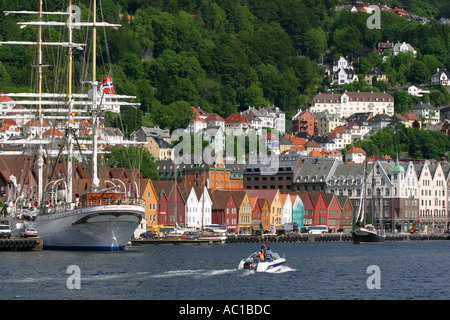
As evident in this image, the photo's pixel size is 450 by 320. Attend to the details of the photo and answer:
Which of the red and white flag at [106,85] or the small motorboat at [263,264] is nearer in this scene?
the small motorboat at [263,264]

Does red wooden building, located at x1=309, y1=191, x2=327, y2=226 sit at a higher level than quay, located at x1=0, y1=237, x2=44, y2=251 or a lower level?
higher

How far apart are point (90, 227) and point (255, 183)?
309ft

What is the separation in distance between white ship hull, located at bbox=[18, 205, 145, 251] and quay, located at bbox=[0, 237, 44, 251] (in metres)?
2.14

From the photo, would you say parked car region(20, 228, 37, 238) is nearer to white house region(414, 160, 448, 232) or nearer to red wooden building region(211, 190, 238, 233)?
red wooden building region(211, 190, 238, 233)

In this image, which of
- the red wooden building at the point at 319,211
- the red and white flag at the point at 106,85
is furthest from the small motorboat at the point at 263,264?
the red wooden building at the point at 319,211

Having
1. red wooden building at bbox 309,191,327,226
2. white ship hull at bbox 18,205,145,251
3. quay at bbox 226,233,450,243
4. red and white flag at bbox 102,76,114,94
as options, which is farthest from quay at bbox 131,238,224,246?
red wooden building at bbox 309,191,327,226

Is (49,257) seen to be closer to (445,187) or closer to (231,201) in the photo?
(231,201)

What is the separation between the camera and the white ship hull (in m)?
83.8

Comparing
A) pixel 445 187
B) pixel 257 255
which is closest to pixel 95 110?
pixel 257 255

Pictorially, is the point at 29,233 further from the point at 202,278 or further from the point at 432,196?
the point at 432,196

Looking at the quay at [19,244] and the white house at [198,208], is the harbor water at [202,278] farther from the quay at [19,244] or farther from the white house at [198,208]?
the white house at [198,208]

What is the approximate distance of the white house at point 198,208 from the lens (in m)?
136

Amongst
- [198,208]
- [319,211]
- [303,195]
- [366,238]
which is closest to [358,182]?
[303,195]

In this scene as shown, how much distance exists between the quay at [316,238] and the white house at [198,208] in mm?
8854
